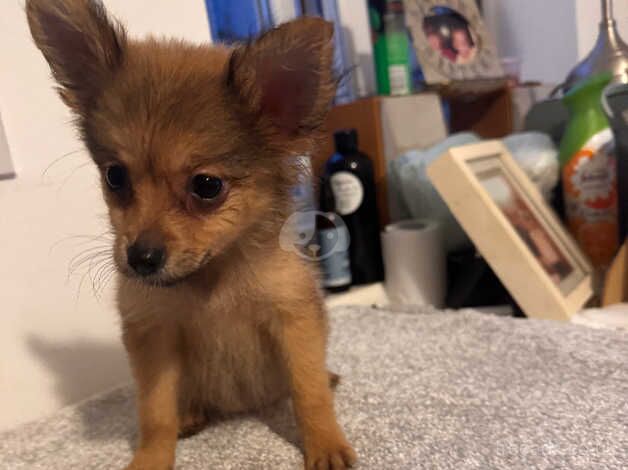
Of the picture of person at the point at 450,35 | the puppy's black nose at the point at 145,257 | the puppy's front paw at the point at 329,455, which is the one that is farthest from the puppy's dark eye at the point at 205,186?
the picture of person at the point at 450,35

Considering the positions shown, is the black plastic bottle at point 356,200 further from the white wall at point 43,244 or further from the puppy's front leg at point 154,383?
the puppy's front leg at point 154,383

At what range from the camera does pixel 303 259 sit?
1.13m

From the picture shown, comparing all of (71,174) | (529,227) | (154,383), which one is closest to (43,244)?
(71,174)

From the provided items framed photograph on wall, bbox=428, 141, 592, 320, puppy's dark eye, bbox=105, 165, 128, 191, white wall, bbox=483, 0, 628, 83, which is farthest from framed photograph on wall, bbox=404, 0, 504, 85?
puppy's dark eye, bbox=105, 165, 128, 191

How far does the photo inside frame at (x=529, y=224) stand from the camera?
1.73 metres

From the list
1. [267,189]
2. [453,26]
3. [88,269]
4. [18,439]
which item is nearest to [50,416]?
[18,439]

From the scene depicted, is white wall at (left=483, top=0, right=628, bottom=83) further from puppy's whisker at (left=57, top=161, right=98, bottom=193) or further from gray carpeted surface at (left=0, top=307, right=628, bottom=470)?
puppy's whisker at (left=57, top=161, right=98, bottom=193)

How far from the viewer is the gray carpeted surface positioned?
99 centimetres

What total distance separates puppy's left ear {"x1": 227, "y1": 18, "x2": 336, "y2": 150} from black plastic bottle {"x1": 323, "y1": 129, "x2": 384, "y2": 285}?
3.54 ft

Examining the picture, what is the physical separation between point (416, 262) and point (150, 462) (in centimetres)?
120

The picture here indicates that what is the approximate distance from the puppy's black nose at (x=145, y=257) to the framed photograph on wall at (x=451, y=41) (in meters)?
1.73

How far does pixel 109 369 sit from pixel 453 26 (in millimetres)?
1977

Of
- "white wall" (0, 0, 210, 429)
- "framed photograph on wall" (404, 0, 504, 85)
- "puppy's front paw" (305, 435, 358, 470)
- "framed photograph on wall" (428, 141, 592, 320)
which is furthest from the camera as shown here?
"framed photograph on wall" (404, 0, 504, 85)

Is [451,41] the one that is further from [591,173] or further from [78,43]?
[78,43]
